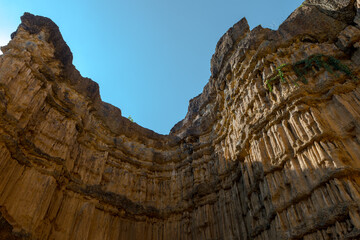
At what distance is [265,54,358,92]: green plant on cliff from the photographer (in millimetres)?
13633

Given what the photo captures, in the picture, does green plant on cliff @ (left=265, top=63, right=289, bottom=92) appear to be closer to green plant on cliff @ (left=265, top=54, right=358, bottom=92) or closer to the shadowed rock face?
green plant on cliff @ (left=265, top=54, right=358, bottom=92)

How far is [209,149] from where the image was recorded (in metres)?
22.0

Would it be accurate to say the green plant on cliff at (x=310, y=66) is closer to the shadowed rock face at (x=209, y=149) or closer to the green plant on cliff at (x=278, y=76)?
the green plant on cliff at (x=278, y=76)

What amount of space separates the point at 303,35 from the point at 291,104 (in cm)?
684

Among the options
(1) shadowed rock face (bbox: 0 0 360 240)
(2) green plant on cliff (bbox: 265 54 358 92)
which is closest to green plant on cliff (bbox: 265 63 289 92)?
(2) green plant on cliff (bbox: 265 54 358 92)

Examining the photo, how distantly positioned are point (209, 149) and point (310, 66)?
10958 mm

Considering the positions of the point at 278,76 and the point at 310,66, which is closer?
the point at 310,66

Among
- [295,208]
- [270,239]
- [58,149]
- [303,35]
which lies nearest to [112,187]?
[58,149]

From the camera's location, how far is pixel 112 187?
2039 cm

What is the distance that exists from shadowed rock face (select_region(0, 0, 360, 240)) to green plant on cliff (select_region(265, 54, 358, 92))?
123 millimetres

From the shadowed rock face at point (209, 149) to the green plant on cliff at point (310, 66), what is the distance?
0.12 m

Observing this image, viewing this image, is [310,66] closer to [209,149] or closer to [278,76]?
[278,76]

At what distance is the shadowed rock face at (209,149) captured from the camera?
433 inches

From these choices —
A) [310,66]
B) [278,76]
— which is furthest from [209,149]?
[310,66]
